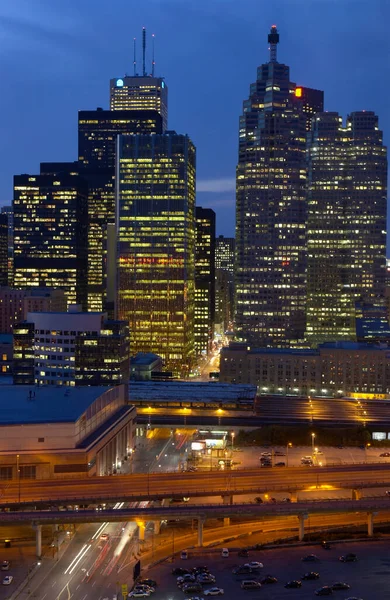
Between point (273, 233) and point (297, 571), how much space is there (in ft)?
443

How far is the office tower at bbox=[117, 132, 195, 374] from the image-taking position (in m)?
181

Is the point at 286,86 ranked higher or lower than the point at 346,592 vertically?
higher

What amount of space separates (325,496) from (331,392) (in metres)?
75.6

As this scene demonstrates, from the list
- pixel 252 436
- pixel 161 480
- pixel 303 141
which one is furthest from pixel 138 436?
pixel 303 141

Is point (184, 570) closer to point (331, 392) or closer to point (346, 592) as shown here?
point (346, 592)

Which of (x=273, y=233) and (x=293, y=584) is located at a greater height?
(x=273, y=233)

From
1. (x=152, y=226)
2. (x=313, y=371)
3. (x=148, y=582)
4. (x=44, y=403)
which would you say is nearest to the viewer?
(x=148, y=582)

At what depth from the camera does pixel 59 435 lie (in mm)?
77375

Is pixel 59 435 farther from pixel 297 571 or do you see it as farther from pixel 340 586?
pixel 340 586

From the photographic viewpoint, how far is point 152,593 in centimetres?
5450

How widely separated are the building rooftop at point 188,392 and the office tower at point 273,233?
58.9m

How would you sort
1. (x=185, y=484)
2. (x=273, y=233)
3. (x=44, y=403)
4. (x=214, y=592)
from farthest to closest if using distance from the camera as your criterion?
(x=273, y=233)
(x=44, y=403)
(x=185, y=484)
(x=214, y=592)

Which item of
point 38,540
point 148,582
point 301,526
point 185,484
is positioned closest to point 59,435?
point 185,484

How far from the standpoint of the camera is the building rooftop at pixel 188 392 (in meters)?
118
